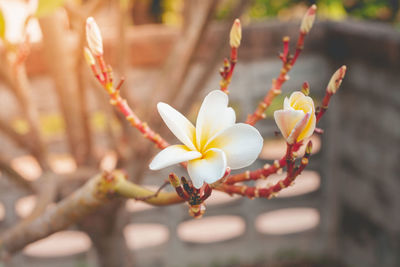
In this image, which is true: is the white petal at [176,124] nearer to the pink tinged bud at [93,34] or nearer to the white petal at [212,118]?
the white petal at [212,118]

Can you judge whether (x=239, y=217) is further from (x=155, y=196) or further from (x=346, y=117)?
(x=155, y=196)

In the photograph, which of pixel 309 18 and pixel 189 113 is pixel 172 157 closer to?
pixel 309 18

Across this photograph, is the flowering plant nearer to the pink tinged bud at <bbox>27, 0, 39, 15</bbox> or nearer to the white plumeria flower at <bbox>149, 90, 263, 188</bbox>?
the white plumeria flower at <bbox>149, 90, 263, 188</bbox>

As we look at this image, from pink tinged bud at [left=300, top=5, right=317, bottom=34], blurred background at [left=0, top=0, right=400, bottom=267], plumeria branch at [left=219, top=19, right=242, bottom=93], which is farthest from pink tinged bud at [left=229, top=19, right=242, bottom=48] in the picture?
blurred background at [left=0, top=0, right=400, bottom=267]

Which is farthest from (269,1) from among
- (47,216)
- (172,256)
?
(47,216)

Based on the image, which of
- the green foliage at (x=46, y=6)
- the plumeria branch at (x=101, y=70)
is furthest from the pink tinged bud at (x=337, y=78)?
the green foliage at (x=46, y=6)
